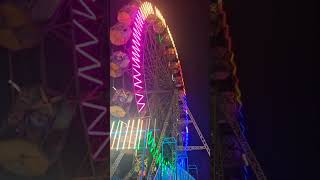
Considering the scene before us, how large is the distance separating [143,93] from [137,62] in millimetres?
944

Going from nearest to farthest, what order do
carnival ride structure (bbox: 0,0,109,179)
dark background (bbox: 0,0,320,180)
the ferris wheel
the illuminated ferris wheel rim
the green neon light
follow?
1. carnival ride structure (bbox: 0,0,109,179)
2. dark background (bbox: 0,0,320,180)
3. the ferris wheel
4. the illuminated ferris wheel rim
5. the green neon light

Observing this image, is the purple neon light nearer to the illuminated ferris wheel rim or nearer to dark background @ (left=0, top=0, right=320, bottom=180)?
the illuminated ferris wheel rim

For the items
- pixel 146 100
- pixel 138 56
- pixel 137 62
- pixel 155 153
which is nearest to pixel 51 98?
pixel 137 62

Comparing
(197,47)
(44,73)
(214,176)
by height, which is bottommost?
(214,176)

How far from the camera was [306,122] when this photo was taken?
1199 centimetres

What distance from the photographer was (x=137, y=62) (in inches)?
522

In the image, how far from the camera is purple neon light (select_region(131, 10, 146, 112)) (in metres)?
13.1

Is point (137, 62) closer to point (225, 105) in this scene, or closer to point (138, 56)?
point (138, 56)

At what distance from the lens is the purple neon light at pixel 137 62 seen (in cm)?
1313

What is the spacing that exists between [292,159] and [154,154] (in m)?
3.73

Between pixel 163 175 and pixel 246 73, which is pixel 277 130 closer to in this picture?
pixel 246 73

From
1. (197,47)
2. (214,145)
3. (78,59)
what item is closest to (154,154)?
(197,47)

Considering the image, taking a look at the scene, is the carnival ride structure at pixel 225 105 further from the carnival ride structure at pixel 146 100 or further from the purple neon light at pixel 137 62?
the purple neon light at pixel 137 62

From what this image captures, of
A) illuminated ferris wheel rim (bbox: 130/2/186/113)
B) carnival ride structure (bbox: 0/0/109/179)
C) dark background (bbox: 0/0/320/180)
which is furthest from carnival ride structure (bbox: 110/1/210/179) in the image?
carnival ride structure (bbox: 0/0/109/179)
